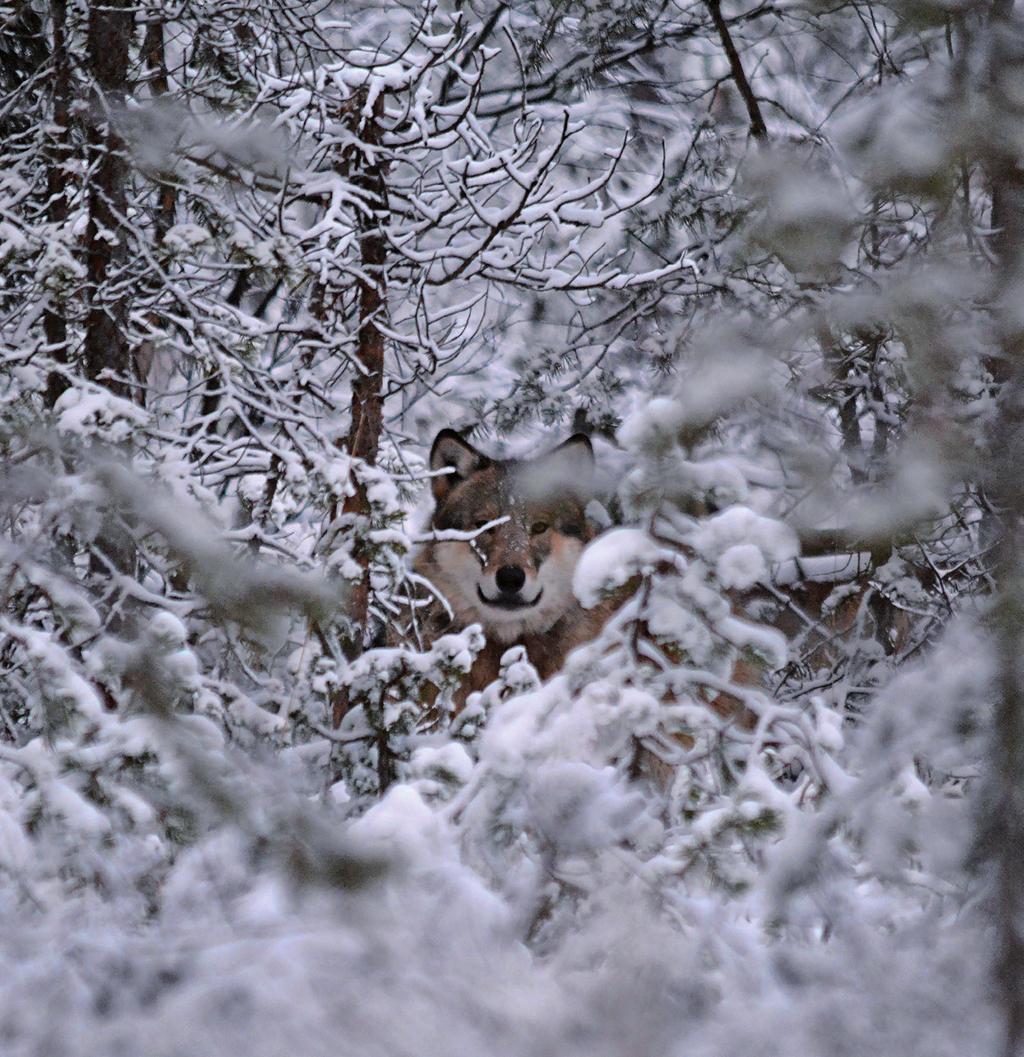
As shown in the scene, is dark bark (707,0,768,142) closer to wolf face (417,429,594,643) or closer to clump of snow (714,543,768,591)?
wolf face (417,429,594,643)

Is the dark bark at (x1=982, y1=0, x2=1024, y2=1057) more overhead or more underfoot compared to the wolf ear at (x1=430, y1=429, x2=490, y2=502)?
more overhead

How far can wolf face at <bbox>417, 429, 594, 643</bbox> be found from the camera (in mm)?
7020

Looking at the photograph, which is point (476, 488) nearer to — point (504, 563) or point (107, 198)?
point (504, 563)

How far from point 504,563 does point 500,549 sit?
0.34 ft

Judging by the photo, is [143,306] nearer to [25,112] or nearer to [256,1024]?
[25,112]

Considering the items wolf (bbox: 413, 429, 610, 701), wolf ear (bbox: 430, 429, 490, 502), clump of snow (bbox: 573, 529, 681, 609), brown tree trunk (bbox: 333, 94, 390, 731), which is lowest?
wolf (bbox: 413, 429, 610, 701)

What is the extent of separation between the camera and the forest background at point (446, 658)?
2336mm

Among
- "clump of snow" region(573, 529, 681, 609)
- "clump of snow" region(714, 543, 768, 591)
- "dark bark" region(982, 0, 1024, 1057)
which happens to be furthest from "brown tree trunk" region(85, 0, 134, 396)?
"dark bark" region(982, 0, 1024, 1057)

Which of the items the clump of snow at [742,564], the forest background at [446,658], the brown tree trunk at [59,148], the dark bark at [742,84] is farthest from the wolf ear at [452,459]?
the clump of snow at [742,564]

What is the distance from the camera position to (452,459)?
713 centimetres

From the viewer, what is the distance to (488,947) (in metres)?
2.50

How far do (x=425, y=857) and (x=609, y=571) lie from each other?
0.83 metres

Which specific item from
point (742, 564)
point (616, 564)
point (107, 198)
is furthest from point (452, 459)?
point (742, 564)

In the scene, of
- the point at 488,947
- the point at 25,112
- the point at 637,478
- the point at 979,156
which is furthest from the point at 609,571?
the point at 25,112
